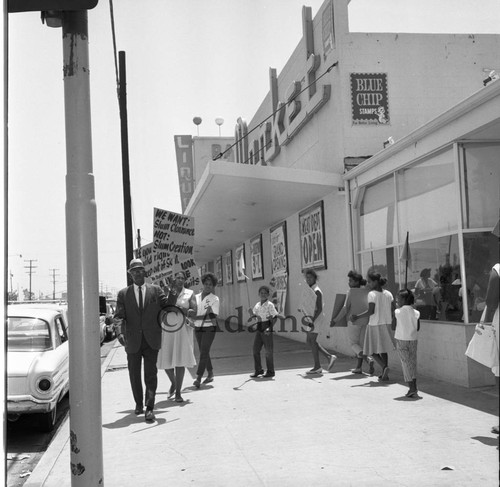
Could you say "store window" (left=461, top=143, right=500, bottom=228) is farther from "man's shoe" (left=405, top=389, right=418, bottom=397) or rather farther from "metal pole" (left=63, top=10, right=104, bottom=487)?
"metal pole" (left=63, top=10, right=104, bottom=487)

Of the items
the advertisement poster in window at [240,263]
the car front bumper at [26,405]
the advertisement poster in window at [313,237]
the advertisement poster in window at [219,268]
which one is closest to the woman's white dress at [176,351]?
the car front bumper at [26,405]

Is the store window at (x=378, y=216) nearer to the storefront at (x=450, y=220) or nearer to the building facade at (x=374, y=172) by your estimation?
the building facade at (x=374, y=172)

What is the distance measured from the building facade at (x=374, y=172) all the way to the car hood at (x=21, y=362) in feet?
16.6

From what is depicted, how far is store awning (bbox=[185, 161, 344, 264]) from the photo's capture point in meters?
11.3

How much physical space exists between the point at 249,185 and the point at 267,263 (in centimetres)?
745

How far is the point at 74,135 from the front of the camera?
3.66 metres

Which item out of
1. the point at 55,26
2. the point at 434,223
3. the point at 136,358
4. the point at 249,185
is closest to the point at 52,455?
the point at 136,358

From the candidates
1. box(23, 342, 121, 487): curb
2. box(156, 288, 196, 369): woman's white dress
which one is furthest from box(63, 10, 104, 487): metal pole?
box(156, 288, 196, 369): woman's white dress

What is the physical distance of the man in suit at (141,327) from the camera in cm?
691

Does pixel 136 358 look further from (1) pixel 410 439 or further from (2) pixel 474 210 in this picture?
(2) pixel 474 210

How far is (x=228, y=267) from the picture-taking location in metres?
27.6

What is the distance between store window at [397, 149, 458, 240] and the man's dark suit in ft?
13.8

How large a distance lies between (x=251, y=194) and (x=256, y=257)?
7846 millimetres

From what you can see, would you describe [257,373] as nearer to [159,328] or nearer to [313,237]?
[159,328]
